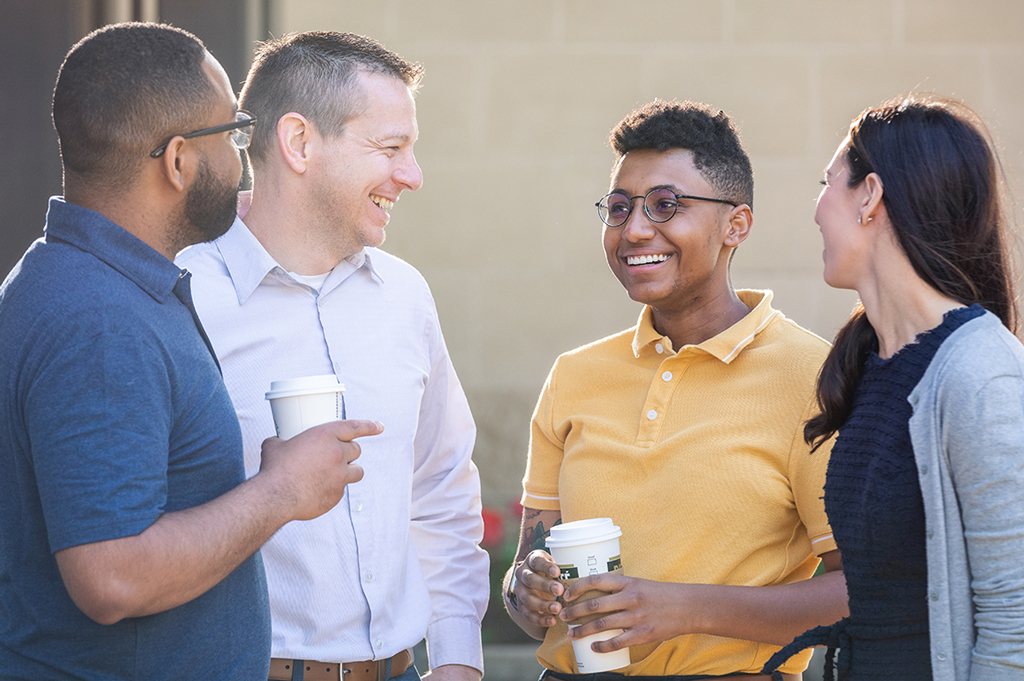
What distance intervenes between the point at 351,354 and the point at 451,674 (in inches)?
31.9

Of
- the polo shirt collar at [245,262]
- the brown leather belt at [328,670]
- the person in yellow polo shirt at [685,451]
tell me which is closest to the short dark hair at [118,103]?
the polo shirt collar at [245,262]

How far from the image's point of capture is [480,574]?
2479mm

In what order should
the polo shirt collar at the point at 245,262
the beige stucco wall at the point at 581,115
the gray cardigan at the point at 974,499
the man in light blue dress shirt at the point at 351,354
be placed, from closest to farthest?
the gray cardigan at the point at 974,499
the man in light blue dress shirt at the point at 351,354
the polo shirt collar at the point at 245,262
the beige stucco wall at the point at 581,115

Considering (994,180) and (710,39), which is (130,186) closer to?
(994,180)

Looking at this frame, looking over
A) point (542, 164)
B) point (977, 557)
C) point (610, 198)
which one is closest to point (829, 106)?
point (542, 164)

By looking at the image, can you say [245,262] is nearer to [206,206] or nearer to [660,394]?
[206,206]

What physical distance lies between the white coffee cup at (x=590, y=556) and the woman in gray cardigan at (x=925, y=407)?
0.34 m

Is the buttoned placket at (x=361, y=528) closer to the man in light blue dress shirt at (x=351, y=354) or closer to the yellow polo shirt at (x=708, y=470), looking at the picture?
the man in light blue dress shirt at (x=351, y=354)

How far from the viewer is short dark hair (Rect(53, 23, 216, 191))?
151 cm

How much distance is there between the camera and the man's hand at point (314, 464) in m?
1.52

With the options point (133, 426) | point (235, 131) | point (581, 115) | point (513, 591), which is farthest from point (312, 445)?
point (581, 115)

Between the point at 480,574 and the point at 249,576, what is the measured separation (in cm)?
92

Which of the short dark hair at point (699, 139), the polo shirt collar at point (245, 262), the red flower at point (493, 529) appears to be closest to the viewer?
the polo shirt collar at point (245, 262)

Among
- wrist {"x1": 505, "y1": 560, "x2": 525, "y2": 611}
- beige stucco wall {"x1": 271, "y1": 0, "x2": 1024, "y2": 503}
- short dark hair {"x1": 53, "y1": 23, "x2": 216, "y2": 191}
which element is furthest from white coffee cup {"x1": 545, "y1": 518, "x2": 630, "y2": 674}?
beige stucco wall {"x1": 271, "y1": 0, "x2": 1024, "y2": 503}
